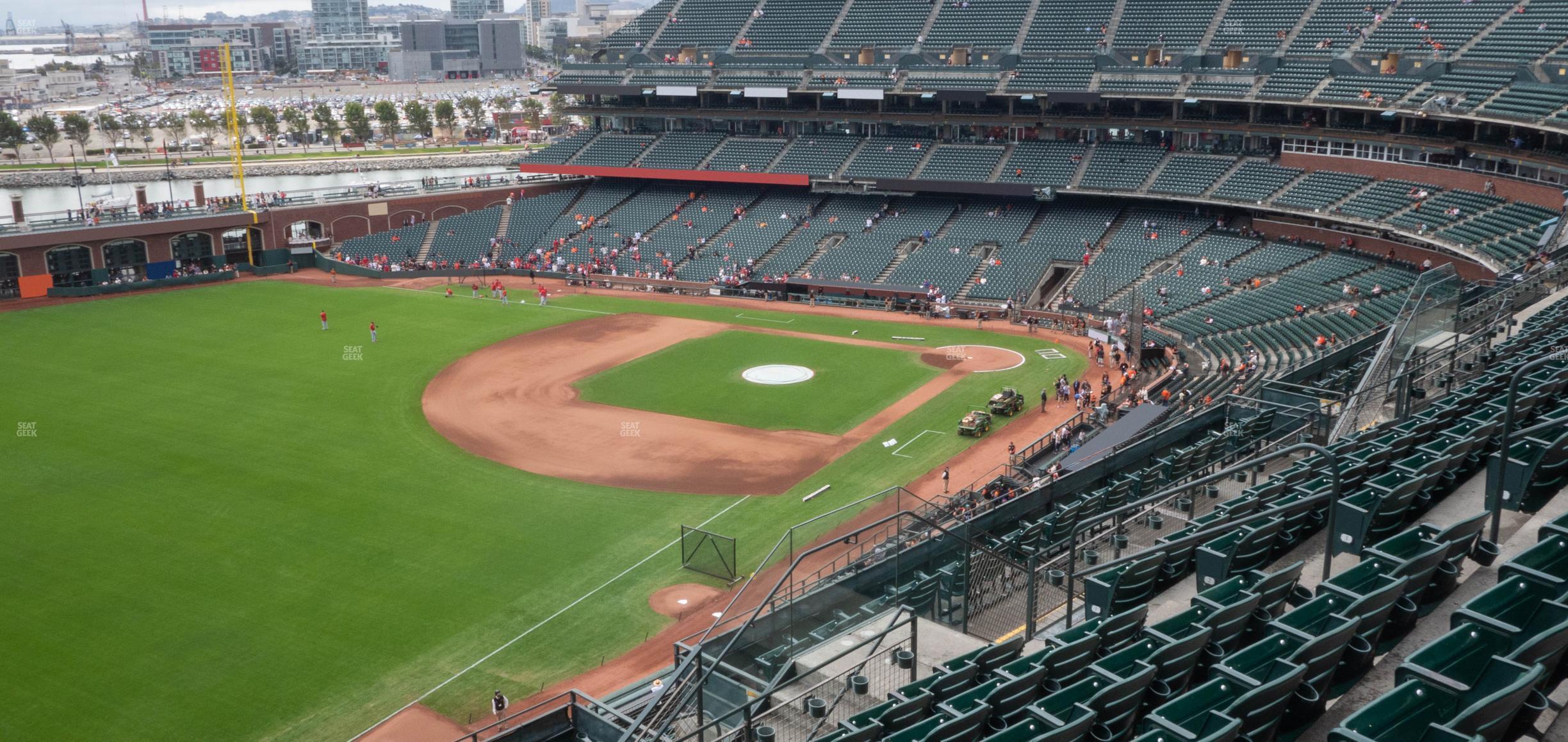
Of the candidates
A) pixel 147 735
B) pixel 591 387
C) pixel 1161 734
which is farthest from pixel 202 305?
pixel 1161 734

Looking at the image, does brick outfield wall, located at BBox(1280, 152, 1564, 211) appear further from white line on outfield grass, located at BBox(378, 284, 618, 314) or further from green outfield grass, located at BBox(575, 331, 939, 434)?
white line on outfield grass, located at BBox(378, 284, 618, 314)

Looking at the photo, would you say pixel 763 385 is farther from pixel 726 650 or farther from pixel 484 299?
pixel 726 650

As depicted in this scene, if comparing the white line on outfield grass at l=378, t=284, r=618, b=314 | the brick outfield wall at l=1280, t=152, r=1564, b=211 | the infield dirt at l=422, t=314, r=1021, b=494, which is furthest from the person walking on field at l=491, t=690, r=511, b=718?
the brick outfield wall at l=1280, t=152, r=1564, b=211

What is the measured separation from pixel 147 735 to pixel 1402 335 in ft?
98.2

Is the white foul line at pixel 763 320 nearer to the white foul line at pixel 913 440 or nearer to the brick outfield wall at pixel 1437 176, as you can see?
the white foul line at pixel 913 440

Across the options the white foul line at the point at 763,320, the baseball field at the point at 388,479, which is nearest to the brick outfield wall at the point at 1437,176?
the baseball field at the point at 388,479

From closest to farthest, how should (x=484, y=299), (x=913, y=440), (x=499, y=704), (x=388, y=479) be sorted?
(x=499, y=704) < (x=388, y=479) < (x=913, y=440) < (x=484, y=299)

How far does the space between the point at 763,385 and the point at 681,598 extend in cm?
2075

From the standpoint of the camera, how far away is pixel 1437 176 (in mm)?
56406

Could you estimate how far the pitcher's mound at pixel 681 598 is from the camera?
3031 centimetres

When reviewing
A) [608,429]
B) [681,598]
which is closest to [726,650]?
[681,598]

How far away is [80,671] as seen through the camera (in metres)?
26.8

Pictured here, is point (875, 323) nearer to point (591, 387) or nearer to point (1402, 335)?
point (591, 387)

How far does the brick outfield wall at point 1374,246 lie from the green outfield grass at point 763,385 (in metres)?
23.0
